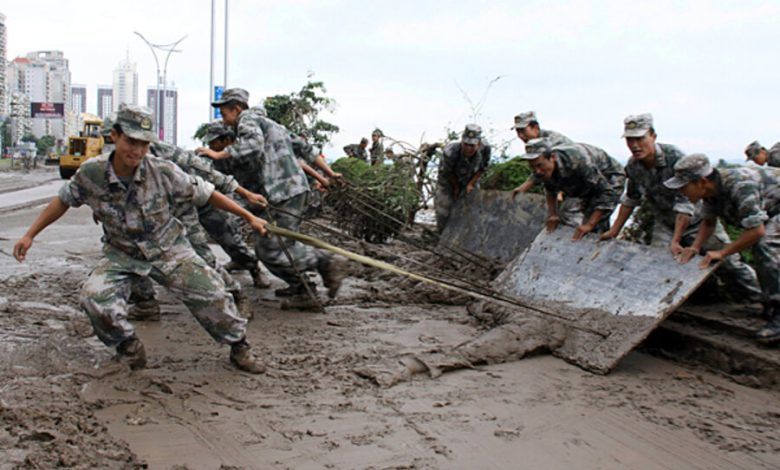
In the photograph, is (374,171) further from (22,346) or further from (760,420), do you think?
(760,420)

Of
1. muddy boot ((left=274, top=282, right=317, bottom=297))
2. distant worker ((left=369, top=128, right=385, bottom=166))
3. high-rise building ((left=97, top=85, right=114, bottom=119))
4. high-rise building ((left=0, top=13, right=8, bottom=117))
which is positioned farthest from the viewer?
high-rise building ((left=97, top=85, right=114, bottom=119))

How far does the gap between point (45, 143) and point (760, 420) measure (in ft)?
259

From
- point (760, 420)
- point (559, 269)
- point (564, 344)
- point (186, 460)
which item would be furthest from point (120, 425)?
point (559, 269)

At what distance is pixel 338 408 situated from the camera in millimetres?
3578

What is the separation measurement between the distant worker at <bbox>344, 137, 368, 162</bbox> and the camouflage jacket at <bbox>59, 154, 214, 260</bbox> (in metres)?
13.1

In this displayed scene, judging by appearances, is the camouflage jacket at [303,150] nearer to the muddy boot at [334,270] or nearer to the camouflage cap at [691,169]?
the muddy boot at [334,270]

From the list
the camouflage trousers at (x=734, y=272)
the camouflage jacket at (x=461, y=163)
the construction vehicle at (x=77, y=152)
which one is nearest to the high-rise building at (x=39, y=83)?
the construction vehicle at (x=77, y=152)

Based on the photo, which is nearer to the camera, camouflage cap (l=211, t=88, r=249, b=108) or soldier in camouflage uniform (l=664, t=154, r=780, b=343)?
soldier in camouflage uniform (l=664, t=154, r=780, b=343)

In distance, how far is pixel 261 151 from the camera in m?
5.66

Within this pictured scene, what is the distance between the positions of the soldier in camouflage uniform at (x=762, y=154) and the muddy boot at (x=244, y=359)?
20.7 ft

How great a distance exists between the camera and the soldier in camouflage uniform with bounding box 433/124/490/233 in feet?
24.8

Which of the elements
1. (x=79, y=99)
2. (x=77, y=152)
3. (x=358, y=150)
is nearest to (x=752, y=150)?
(x=358, y=150)

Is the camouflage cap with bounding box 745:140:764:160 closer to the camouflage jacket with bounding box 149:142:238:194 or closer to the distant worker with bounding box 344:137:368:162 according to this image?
the camouflage jacket with bounding box 149:142:238:194

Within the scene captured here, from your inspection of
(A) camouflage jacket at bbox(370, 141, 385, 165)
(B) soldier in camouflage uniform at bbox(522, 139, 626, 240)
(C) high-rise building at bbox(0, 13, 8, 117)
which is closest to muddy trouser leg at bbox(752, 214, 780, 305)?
(B) soldier in camouflage uniform at bbox(522, 139, 626, 240)
